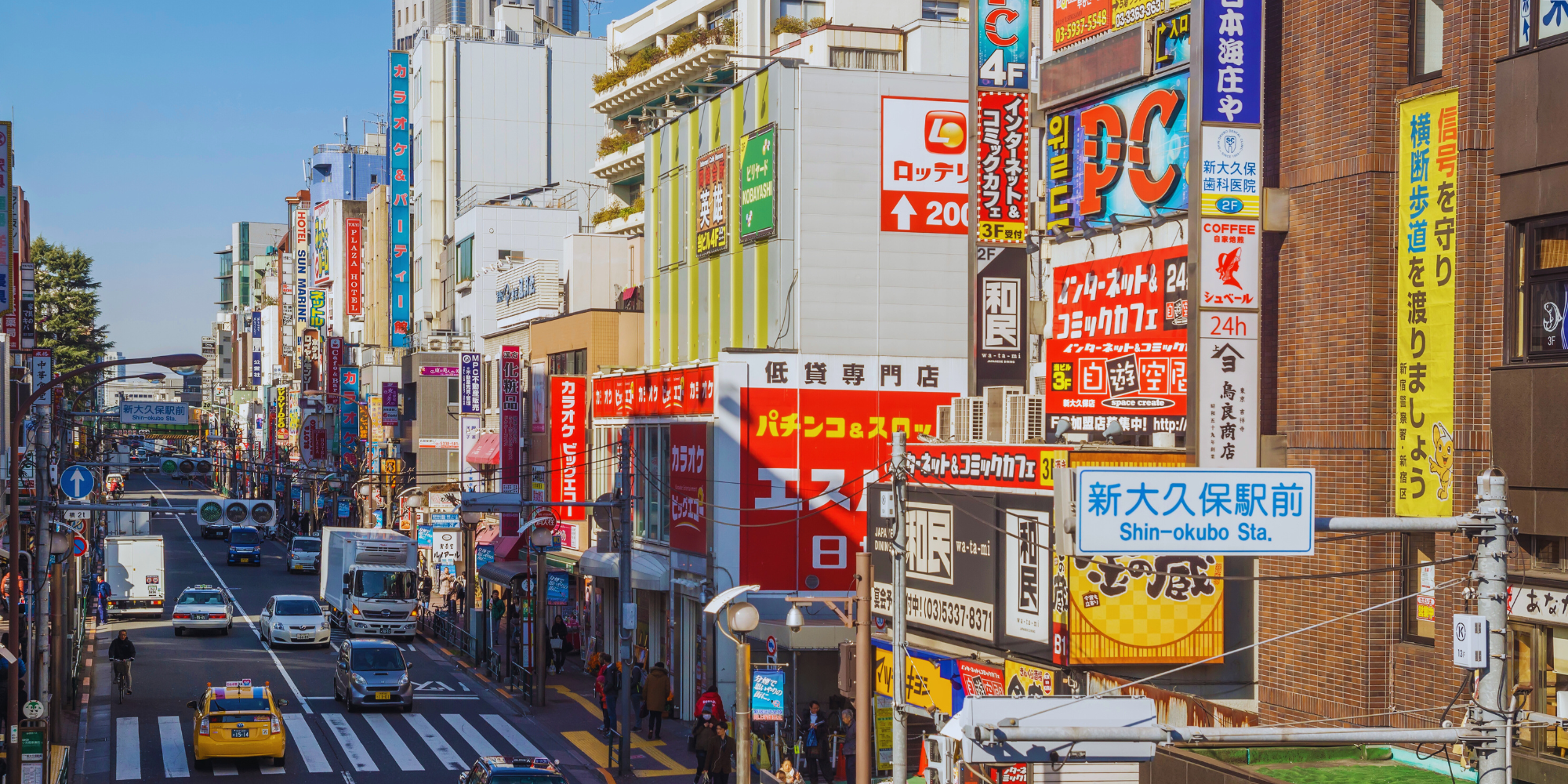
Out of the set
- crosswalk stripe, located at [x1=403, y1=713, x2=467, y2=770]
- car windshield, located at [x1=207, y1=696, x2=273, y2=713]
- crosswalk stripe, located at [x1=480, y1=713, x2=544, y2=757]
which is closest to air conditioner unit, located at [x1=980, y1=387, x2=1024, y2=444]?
crosswalk stripe, located at [x1=480, y1=713, x2=544, y2=757]

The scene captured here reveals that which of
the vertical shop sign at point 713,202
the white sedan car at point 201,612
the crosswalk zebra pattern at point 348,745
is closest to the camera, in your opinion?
the crosswalk zebra pattern at point 348,745

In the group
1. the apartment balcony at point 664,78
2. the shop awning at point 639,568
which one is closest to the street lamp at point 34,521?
the shop awning at point 639,568

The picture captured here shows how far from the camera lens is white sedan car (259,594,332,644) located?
1981 inches

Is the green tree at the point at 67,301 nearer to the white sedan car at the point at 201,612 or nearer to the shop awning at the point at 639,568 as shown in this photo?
the white sedan car at the point at 201,612

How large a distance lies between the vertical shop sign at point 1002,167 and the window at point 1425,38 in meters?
10.3

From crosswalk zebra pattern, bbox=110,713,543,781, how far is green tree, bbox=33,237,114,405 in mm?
64067

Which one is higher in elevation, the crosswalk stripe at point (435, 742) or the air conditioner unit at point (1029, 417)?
the air conditioner unit at point (1029, 417)

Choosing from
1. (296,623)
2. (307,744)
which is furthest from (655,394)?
(296,623)

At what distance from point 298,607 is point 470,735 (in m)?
17.2

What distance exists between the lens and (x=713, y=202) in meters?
43.2

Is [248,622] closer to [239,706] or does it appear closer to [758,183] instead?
[239,706]

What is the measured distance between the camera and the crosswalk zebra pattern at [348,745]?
3225 centimetres

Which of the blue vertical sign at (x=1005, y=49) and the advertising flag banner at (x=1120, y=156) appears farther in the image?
the blue vertical sign at (x=1005, y=49)

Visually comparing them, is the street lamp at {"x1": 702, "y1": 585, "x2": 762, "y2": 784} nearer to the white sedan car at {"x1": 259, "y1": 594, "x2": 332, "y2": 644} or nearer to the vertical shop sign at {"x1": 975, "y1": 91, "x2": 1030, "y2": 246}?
the vertical shop sign at {"x1": 975, "y1": 91, "x2": 1030, "y2": 246}
